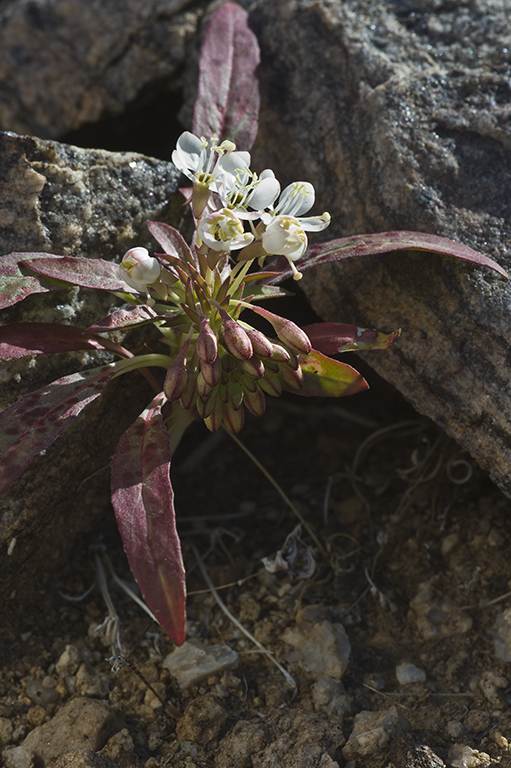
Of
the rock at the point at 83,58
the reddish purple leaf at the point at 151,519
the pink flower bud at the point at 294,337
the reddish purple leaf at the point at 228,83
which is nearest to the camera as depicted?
the reddish purple leaf at the point at 151,519

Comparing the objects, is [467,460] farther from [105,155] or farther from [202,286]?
[105,155]

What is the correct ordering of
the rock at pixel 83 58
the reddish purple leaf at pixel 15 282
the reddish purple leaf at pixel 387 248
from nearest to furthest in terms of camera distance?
the reddish purple leaf at pixel 15 282 → the reddish purple leaf at pixel 387 248 → the rock at pixel 83 58

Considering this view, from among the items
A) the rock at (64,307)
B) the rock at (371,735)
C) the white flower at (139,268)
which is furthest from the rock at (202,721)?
the white flower at (139,268)

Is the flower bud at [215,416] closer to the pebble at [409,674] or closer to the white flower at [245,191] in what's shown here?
the white flower at [245,191]

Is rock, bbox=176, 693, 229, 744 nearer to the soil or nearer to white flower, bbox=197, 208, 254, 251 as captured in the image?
the soil

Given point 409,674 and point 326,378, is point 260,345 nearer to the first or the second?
point 326,378

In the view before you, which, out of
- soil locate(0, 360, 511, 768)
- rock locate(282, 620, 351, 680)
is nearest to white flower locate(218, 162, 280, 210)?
soil locate(0, 360, 511, 768)

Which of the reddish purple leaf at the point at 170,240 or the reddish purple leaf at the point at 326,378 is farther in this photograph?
the reddish purple leaf at the point at 170,240
